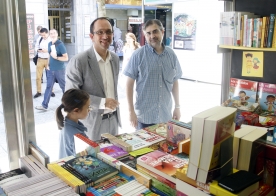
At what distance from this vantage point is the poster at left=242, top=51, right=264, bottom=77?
246 centimetres

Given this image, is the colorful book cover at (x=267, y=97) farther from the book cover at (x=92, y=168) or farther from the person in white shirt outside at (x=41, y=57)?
the person in white shirt outside at (x=41, y=57)

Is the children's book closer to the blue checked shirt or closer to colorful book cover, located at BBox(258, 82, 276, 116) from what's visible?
the blue checked shirt

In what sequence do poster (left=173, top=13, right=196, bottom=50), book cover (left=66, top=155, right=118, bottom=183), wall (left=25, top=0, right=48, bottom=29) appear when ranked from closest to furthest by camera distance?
book cover (left=66, top=155, right=118, bottom=183)
poster (left=173, top=13, right=196, bottom=50)
wall (left=25, top=0, right=48, bottom=29)

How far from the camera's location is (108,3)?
11.8 metres

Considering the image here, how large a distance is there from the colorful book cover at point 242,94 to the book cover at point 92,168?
1320 mm

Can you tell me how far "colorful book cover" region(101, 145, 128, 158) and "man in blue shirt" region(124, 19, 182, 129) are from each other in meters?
1.12

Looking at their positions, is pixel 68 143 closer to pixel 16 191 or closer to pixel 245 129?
pixel 16 191

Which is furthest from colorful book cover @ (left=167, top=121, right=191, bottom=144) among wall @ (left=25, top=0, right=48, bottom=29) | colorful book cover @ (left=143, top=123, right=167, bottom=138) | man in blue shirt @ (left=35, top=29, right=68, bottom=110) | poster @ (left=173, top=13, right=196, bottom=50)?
wall @ (left=25, top=0, right=48, bottom=29)

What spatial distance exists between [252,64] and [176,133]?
1.14 metres

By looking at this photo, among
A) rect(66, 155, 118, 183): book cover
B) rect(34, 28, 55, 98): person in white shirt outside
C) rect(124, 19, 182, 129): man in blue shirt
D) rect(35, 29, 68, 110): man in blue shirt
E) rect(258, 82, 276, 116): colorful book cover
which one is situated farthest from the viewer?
rect(34, 28, 55, 98): person in white shirt outside

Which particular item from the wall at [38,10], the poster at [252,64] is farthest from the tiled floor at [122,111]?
the wall at [38,10]

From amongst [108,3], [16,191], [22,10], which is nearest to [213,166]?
[16,191]

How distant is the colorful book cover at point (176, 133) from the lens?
1.77 metres

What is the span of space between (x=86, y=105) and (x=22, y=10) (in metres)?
0.76
